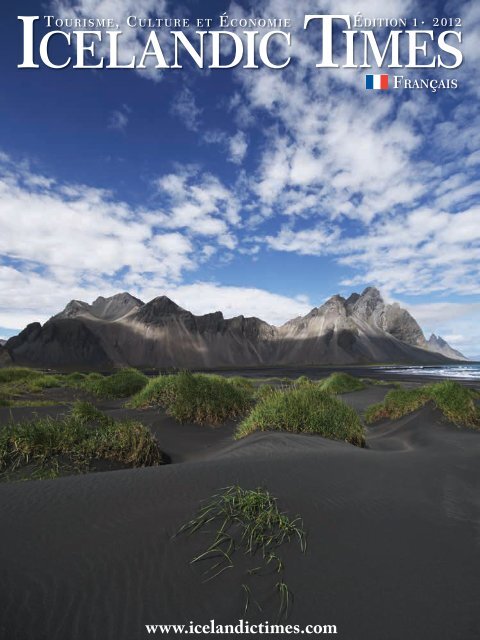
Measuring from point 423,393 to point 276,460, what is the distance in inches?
394

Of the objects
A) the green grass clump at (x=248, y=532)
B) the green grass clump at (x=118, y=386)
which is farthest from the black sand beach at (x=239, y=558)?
the green grass clump at (x=118, y=386)

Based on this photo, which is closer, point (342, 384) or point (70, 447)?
point (70, 447)

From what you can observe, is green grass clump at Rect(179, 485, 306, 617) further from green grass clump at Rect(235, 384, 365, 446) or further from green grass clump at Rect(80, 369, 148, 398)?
green grass clump at Rect(80, 369, 148, 398)

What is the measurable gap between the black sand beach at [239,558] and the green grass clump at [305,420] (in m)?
3.14

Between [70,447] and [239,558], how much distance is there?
4687 millimetres

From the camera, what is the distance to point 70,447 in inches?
264

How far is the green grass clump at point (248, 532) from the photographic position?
3.08m

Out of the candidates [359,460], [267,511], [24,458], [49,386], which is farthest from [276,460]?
[49,386]

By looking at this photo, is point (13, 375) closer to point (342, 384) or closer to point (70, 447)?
point (70, 447)

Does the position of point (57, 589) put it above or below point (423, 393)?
below

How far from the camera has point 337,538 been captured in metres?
3.67

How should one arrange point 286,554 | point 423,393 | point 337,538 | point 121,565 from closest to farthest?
point 121,565 < point 286,554 < point 337,538 < point 423,393

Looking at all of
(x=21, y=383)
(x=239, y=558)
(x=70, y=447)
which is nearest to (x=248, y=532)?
(x=239, y=558)

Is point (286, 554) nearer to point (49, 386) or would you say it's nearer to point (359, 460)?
point (359, 460)
